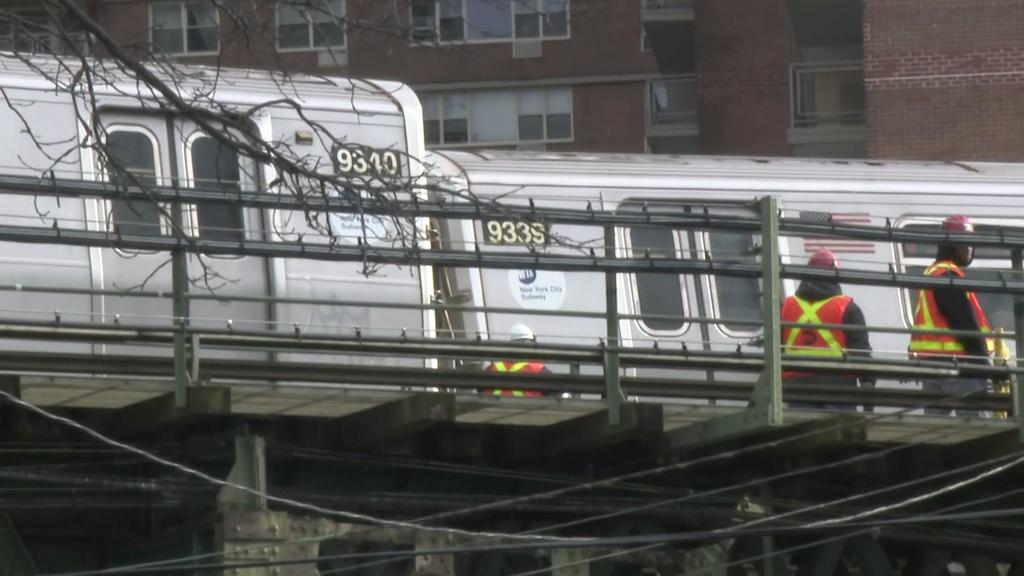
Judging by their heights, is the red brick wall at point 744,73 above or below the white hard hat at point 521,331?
above

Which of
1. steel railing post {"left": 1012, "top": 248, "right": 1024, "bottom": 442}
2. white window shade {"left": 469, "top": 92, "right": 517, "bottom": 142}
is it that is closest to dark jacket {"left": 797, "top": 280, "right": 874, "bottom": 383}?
steel railing post {"left": 1012, "top": 248, "right": 1024, "bottom": 442}

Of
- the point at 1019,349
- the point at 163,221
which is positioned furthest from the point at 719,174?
the point at 163,221

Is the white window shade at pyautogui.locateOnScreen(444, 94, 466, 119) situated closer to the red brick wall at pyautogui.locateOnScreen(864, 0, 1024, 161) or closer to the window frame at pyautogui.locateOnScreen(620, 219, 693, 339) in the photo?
the red brick wall at pyautogui.locateOnScreen(864, 0, 1024, 161)

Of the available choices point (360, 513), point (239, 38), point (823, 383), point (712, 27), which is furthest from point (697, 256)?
point (712, 27)

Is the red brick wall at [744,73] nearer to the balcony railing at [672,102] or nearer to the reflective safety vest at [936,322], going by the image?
the balcony railing at [672,102]

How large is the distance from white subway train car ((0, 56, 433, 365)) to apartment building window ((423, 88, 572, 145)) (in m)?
29.4

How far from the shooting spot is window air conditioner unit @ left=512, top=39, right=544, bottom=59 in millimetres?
43969

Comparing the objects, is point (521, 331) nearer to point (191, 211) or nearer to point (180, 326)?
point (191, 211)

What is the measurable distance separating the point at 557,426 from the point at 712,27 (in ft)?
99.1

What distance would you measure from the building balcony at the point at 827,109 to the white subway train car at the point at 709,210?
20343 mm

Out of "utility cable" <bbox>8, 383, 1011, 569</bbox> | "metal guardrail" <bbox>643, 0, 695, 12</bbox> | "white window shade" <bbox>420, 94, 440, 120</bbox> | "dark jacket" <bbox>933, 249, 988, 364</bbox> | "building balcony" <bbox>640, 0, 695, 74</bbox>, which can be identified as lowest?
"utility cable" <bbox>8, 383, 1011, 569</bbox>

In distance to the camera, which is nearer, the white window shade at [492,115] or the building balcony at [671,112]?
the building balcony at [671,112]

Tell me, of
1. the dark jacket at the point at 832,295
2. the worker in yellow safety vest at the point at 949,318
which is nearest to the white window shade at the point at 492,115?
the worker in yellow safety vest at the point at 949,318

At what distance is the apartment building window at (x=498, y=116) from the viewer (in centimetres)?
4412
